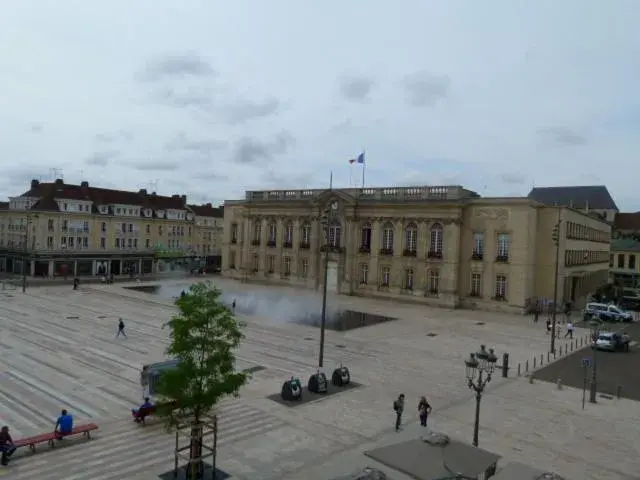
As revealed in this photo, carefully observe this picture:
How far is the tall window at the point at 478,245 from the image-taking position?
5229cm

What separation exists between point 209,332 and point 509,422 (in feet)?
42.8

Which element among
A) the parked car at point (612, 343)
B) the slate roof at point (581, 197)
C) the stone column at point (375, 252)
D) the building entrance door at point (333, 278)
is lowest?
the parked car at point (612, 343)

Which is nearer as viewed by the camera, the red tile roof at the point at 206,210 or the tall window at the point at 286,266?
the tall window at the point at 286,266

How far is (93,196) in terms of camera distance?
75.2m

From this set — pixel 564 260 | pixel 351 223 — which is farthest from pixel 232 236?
pixel 564 260

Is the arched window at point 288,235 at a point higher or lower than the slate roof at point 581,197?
lower

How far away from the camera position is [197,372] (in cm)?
1366

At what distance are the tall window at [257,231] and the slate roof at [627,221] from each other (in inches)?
2845

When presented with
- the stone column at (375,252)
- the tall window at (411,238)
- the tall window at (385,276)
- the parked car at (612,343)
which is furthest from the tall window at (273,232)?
the parked car at (612,343)

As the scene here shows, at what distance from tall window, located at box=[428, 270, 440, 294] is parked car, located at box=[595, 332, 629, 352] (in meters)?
19.6

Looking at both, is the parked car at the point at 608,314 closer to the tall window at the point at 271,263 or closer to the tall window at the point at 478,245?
the tall window at the point at 478,245

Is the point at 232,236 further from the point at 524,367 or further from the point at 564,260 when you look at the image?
the point at 524,367

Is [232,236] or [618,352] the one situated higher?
[232,236]

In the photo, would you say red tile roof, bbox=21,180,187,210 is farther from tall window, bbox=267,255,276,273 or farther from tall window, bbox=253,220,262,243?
tall window, bbox=267,255,276,273
